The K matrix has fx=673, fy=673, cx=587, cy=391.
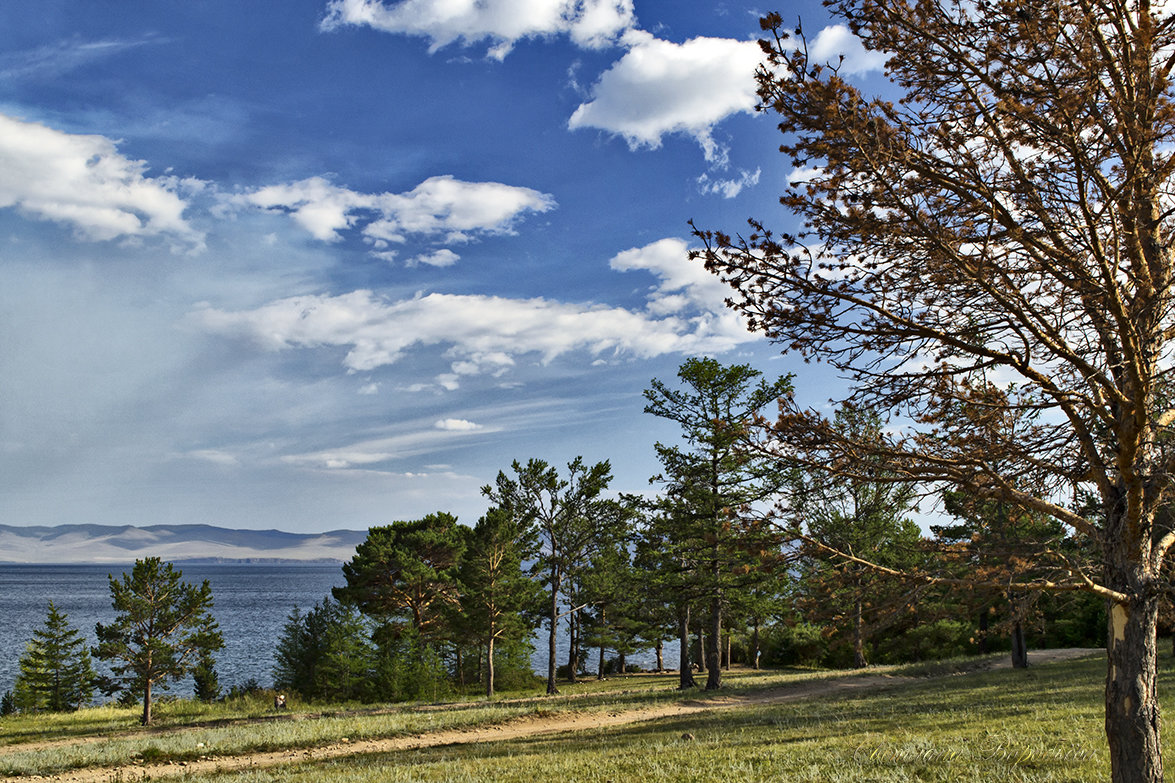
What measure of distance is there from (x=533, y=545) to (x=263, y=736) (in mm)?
17898

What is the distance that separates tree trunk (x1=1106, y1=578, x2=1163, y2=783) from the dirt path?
13.5 m

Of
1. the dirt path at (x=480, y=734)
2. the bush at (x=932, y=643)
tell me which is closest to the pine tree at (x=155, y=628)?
the dirt path at (x=480, y=734)

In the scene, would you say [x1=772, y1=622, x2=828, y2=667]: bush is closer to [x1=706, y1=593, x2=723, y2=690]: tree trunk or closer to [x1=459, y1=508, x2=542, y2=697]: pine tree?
[x1=706, y1=593, x2=723, y2=690]: tree trunk

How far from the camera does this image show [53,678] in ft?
134

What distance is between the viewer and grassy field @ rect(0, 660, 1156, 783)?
8.59m

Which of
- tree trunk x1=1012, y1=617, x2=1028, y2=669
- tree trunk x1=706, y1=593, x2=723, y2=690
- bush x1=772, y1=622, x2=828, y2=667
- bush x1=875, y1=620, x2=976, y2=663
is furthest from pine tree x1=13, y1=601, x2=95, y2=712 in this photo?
bush x1=875, y1=620, x2=976, y2=663

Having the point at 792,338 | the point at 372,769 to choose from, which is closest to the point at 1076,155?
the point at 792,338

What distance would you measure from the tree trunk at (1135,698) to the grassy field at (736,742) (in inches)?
102

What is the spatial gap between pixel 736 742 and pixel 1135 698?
751cm

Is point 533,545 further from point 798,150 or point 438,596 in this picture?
point 798,150

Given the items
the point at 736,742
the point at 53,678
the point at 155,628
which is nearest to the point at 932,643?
the point at 736,742

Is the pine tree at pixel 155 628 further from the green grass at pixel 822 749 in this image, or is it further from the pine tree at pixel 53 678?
the pine tree at pixel 53 678

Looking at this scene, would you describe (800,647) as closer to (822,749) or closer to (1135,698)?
(822,749)

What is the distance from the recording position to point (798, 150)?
540cm
